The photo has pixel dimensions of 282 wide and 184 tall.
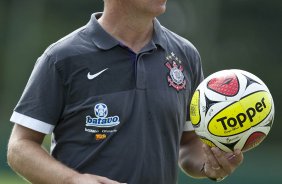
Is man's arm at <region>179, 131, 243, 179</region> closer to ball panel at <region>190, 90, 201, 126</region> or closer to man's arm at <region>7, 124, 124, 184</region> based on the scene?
ball panel at <region>190, 90, 201, 126</region>

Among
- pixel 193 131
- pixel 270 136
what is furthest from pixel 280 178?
pixel 193 131

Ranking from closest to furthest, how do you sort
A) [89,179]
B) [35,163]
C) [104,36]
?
[89,179] → [35,163] → [104,36]

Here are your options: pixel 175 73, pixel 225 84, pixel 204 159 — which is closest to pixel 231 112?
pixel 225 84

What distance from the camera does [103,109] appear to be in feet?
14.9

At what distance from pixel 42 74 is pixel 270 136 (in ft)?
38.1

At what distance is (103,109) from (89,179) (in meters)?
0.44

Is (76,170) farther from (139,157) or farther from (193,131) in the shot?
(193,131)

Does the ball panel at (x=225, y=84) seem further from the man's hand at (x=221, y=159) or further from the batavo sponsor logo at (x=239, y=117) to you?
the man's hand at (x=221, y=159)

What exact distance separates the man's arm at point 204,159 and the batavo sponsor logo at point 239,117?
118mm

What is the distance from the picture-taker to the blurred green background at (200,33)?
16109 mm

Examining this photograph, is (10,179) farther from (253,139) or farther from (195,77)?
(253,139)

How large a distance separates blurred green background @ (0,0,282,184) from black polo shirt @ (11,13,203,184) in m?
9.97

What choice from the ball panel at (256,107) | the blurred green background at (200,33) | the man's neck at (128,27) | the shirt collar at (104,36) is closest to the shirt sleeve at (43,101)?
the shirt collar at (104,36)

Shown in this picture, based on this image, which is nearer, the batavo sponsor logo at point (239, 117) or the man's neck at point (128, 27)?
the batavo sponsor logo at point (239, 117)
